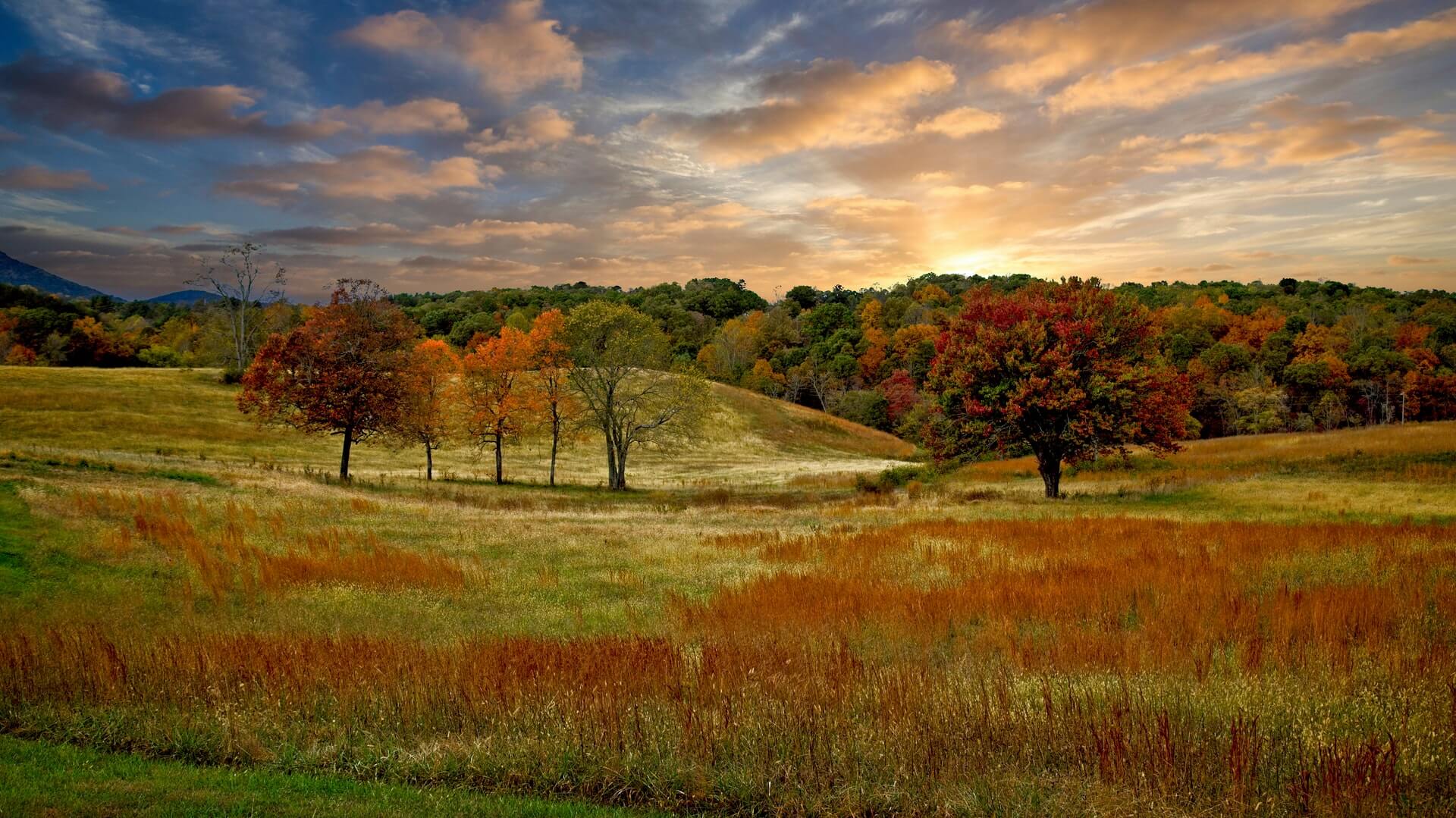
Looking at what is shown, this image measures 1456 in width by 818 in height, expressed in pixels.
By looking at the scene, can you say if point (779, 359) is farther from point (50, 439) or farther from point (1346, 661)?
point (1346, 661)

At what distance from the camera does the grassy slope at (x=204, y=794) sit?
567 cm

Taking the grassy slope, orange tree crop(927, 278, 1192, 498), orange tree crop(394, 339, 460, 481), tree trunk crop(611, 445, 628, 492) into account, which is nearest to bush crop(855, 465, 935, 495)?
orange tree crop(927, 278, 1192, 498)

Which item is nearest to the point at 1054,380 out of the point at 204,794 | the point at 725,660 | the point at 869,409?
the point at 725,660

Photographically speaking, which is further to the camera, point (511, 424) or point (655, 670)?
point (511, 424)

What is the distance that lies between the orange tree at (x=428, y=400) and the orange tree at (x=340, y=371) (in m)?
0.63

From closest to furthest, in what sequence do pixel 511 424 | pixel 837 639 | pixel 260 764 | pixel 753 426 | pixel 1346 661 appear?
pixel 260 764, pixel 1346 661, pixel 837 639, pixel 511 424, pixel 753 426

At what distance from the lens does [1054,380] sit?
3094 centimetres

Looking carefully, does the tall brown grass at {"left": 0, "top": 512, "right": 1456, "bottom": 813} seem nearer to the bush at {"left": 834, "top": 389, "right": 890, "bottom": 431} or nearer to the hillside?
the hillside

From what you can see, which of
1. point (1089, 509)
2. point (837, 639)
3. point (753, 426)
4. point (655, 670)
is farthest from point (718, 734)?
point (753, 426)

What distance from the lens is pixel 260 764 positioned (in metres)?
6.98

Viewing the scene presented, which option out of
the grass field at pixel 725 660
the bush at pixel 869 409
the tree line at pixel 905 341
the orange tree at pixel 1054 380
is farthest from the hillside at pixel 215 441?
the bush at pixel 869 409

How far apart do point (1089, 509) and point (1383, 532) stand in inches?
381

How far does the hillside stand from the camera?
48.6 metres

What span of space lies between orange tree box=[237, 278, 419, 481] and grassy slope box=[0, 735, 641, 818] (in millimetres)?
35278
